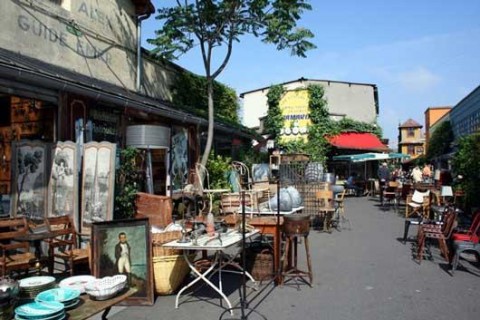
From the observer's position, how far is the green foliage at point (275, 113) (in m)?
24.7

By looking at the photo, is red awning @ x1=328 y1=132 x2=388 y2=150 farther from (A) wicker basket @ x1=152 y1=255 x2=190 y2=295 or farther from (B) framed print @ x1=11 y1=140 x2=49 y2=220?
(A) wicker basket @ x1=152 y1=255 x2=190 y2=295

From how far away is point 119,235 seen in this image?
4.82 metres

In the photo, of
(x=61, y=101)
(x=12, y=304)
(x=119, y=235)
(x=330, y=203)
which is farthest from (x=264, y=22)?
(x=12, y=304)

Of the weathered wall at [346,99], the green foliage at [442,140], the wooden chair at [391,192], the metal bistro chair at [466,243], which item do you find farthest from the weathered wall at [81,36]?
the green foliage at [442,140]

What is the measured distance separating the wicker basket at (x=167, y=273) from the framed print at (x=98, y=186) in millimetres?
2009

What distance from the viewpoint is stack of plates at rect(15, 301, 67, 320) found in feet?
7.59

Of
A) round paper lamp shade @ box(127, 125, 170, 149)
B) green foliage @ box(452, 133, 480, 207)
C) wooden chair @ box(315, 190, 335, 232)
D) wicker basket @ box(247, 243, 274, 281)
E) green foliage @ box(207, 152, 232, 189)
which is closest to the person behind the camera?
wicker basket @ box(247, 243, 274, 281)

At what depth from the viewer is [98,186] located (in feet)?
22.0

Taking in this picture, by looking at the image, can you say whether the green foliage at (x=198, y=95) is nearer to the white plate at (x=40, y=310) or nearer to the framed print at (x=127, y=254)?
the framed print at (x=127, y=254)

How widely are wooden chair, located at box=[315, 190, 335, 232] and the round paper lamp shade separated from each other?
14.5 feet

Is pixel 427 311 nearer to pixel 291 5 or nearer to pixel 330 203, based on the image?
pixel 330 203

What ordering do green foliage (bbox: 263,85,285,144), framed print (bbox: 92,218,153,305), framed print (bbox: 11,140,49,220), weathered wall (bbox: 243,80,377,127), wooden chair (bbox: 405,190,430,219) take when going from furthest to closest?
1. weathered wall (bbox: 243,80,377,127)
2. green foliage (bbox: 263,85,285,144)
3. wooden chair (bbox: 405,190,430,219)
4. framed print (bbox: 11,140,49,220)
5. framed print (bbox: 92,218,153,305)

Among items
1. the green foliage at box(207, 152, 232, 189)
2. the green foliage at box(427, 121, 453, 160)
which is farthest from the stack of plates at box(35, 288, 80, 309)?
the green foliage at box(427, 121, 453, 160)

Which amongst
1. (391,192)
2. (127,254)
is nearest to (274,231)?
(127,254)
